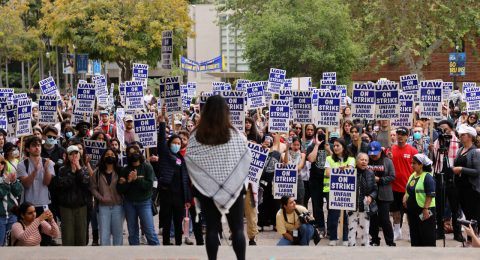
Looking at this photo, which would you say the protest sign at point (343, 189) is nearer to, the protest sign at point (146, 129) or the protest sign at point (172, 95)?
the protest sign at point (146, 129)

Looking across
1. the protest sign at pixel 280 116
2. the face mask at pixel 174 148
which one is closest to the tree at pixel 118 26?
the protest sign at pixel 280 116

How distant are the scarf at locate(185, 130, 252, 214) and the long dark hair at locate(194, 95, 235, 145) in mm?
64

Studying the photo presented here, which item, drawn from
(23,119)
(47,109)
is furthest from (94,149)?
(47,109)

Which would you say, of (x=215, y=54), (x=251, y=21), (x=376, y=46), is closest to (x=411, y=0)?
(x=376, y=46)

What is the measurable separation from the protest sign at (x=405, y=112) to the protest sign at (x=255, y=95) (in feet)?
16.3

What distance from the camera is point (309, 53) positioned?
38906 millimetres

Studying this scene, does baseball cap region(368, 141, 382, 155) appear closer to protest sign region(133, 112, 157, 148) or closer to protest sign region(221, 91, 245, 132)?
protest sign region(221, 91, 245, 132)

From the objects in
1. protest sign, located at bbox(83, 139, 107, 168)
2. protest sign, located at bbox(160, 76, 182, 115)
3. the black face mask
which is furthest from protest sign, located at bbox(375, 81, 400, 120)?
the black face mask

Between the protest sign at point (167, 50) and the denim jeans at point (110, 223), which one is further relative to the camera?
the protest sign at point (167, 50)

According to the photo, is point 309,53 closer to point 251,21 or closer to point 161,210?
point 251,21

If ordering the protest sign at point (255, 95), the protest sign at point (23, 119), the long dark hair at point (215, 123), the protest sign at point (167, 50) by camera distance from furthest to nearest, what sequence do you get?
the protest sign at point (255, 95) → the protest sign at point (167, 50) → the protest sign at point (23, 119) → the long dark hair at point (215, 123)

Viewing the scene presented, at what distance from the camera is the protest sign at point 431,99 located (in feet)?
61.6

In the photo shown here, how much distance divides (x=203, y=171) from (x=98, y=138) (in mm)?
6773

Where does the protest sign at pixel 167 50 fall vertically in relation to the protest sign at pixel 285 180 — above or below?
above
